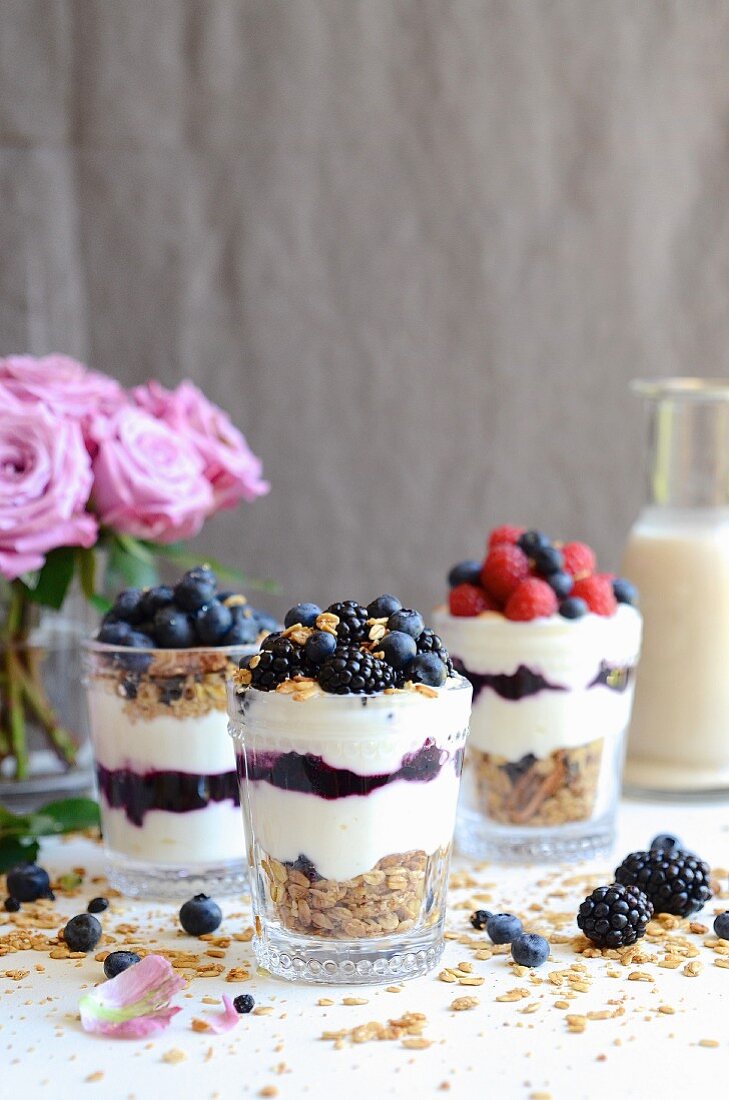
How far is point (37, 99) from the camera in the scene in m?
1.74

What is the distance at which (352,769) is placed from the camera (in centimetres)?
94

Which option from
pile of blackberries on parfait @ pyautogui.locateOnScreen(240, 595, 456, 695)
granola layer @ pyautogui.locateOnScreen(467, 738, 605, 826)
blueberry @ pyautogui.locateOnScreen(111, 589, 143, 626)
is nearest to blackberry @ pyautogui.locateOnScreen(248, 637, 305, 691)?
pile of blackberries on parfait @ pyautogui.locateOnScreen(240, 595, 456, 695)

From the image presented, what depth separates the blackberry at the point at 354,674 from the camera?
0.93 m

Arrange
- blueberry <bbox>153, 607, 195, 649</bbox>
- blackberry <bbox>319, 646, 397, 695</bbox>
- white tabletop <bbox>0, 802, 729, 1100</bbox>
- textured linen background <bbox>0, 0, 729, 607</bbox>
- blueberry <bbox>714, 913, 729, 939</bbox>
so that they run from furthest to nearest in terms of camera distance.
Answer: textured linen background <bbox>0, 0, 729, 607</bbox>
blueberry <bbox>153, 607, 195, 649</bbox>
blueberry <bbox>714, 913, 729, 939</bbox>
blackberry <bbox>319, 646, 397, 695</bbox>
white tabletop <bbox>0, 802, 729, 1100</bbox>

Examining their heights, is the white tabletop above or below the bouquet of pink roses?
below

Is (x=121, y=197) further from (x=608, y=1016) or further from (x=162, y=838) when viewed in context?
(x=608, y=1016)

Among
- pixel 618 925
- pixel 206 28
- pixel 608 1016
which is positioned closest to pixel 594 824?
pixel 618 925

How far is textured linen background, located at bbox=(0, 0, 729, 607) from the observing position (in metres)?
1.76

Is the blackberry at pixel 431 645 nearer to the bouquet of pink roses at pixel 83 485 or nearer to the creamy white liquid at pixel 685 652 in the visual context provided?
the bouquet of pink roses at pixel 83 485

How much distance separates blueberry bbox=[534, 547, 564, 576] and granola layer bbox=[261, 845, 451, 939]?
38 centimetres

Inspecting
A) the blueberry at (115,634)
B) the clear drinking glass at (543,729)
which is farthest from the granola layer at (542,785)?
the blueberry at (115,634)

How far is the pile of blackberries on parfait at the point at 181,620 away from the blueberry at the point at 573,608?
11.5 inches

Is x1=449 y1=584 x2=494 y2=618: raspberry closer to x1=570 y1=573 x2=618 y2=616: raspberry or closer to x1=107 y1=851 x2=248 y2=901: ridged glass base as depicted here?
x1=570 y1=573 x2=618 y2=616: raspberry

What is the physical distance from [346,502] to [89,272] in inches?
19.5
